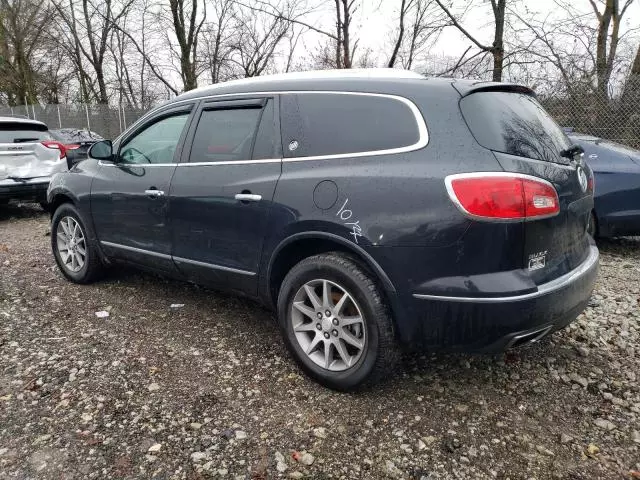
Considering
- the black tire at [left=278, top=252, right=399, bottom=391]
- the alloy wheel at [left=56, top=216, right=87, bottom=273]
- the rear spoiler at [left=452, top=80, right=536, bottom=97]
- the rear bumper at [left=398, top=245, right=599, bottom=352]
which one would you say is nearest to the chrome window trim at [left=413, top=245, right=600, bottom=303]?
the rear bumper at [left=398, top=245, right=599, bottom=352]

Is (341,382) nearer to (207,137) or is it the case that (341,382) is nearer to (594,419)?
(594,419)

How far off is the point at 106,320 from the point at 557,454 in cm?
323

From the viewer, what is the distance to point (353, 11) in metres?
14.8

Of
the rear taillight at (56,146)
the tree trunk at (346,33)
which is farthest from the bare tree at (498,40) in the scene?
the rear taillight at (56,146)

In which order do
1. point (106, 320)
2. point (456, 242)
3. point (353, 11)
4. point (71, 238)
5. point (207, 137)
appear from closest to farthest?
point (456, 242) → point (207, 137) → point (106, 320) → point (71, 238) → point (353, 11)

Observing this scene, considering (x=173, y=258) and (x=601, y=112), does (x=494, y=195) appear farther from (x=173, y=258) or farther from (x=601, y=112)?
(x=601, y=112)

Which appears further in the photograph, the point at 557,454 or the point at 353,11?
the point at 353,11

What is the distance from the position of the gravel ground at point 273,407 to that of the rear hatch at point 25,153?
480cm

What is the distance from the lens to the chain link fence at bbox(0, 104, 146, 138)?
1995 centimetres

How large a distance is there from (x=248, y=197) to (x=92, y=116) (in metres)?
20.4

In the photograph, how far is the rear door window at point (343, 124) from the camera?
8.68ft

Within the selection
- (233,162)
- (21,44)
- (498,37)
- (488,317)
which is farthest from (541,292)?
(21,44)

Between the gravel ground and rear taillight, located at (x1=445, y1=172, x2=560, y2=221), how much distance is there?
3.70 ft

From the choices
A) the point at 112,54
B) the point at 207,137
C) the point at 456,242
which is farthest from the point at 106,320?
the point at 112,54
